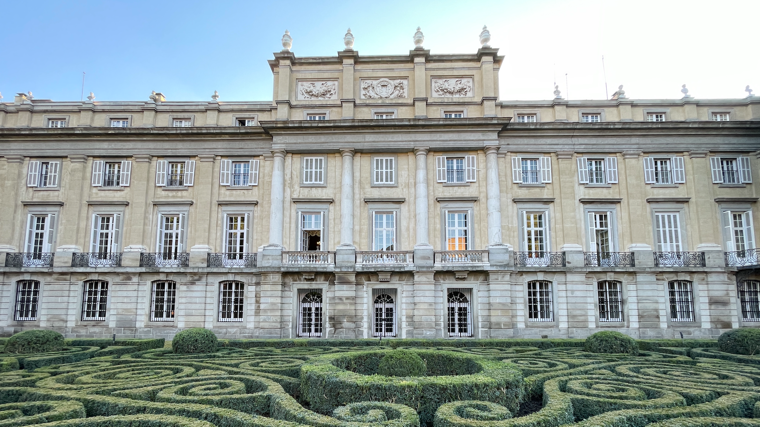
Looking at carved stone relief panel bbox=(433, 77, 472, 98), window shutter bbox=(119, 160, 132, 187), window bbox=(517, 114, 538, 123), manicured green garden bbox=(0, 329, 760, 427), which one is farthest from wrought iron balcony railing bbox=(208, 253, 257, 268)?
window bbox=(517, 114, 538, 123)

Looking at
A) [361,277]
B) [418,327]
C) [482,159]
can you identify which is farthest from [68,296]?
[482,159]

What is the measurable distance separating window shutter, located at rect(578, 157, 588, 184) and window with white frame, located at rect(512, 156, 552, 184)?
5.14 ft

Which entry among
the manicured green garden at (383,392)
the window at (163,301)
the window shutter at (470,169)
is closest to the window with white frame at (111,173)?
the window at (163,301)

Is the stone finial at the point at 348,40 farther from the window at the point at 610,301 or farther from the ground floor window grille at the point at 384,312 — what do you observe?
the window at the point at 610,301

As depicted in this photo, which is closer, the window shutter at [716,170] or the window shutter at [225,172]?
the window shutter at [716,170]

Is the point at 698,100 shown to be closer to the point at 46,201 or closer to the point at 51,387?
the point at 51,387

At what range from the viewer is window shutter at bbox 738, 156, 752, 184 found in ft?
86.8

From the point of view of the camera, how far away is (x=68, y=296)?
1016 inches

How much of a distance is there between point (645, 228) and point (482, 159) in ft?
30.5

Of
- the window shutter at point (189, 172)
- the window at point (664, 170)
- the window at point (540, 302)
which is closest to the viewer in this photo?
the window at point (540, 302)

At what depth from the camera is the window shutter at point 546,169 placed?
2669 cm

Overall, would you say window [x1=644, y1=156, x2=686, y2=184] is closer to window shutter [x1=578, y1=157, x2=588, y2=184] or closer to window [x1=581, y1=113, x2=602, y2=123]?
window shutter [x1=578, y1=157, x2=588, y2=184]

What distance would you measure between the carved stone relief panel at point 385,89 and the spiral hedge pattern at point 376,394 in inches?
738

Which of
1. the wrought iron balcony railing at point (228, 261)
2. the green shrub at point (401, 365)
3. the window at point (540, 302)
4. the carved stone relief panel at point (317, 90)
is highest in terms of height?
the carved stone relief panel at point (317, 90)
